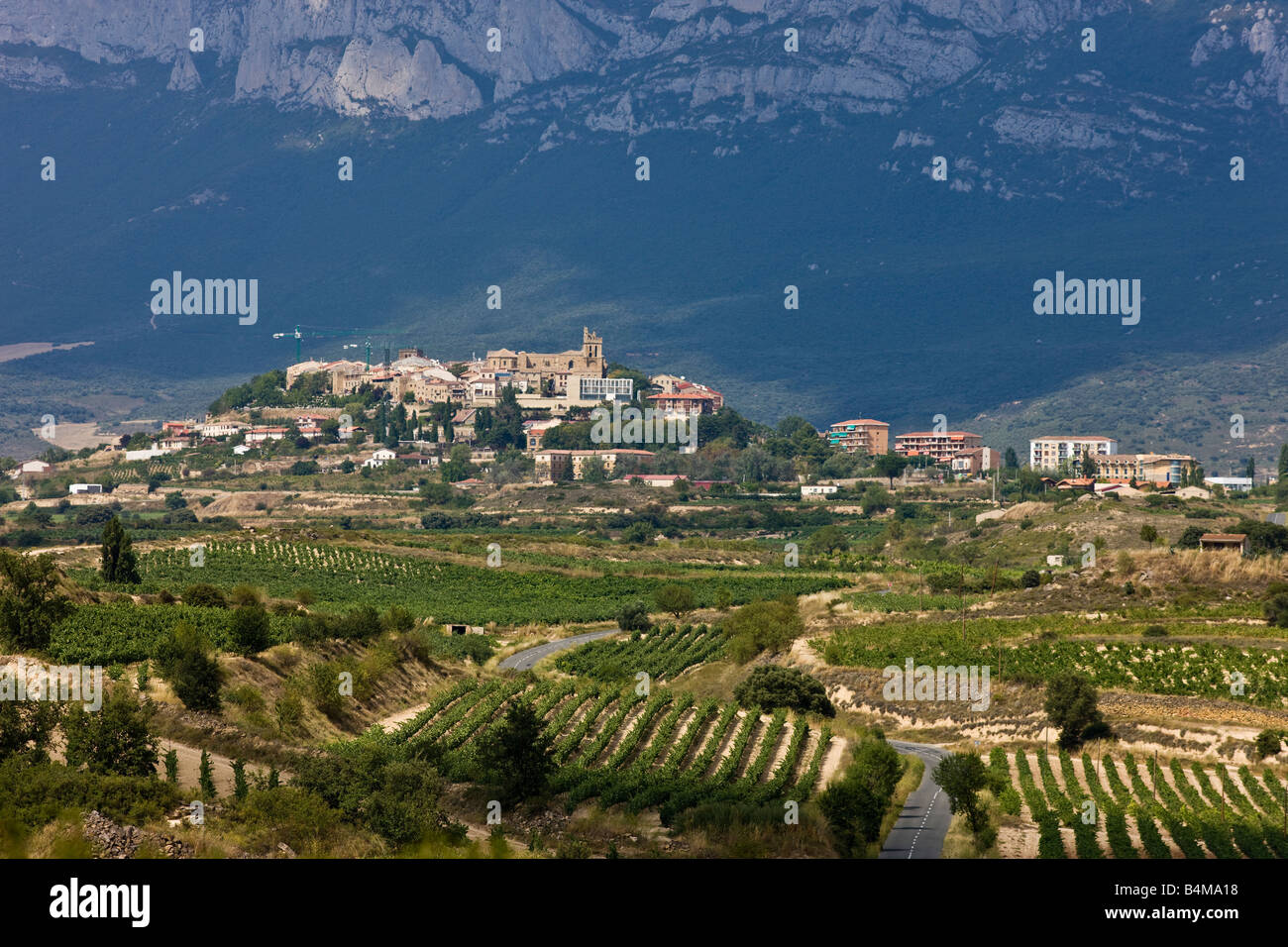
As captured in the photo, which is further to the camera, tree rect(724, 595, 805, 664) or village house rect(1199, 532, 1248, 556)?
village house rect(1199, 532, 1248, 556)

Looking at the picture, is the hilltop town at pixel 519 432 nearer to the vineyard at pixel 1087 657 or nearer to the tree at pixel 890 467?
the tree at pixel 890 467

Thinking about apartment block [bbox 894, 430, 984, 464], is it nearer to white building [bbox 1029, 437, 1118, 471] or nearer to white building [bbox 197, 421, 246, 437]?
white building [bbox 1029, 437, 1118, 471]

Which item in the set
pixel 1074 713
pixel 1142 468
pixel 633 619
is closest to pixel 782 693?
pixel 1074 713

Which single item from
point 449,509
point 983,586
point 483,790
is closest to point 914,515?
point 449,509

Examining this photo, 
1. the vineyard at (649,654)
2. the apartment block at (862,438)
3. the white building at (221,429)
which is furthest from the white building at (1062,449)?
the vineyard at (649,654)

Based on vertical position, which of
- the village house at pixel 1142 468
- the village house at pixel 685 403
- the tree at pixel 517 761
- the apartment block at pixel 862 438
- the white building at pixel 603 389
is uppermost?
the white building at pixel 603 389
